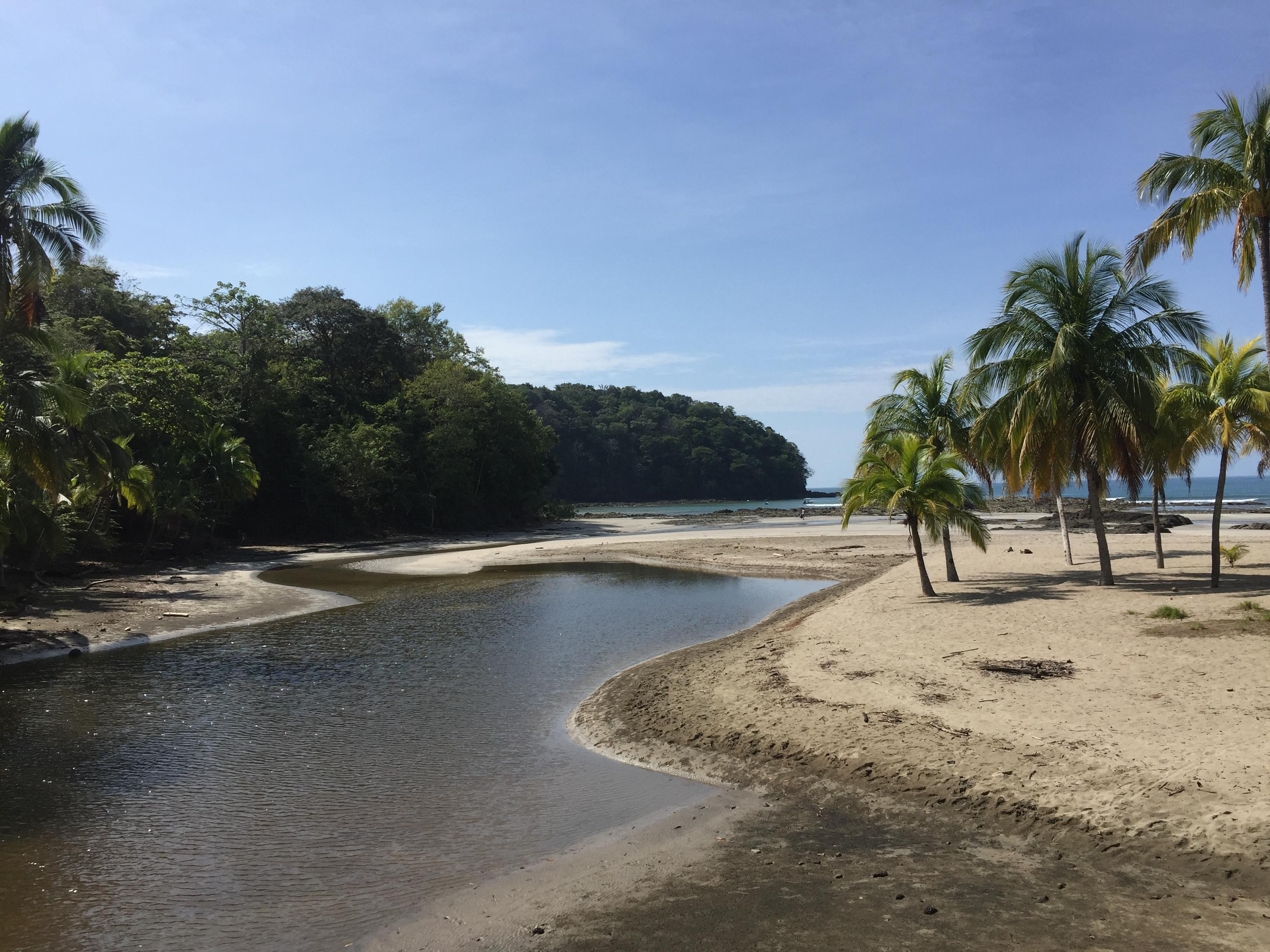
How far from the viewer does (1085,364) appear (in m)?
17.4

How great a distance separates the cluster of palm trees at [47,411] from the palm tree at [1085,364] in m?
20.3

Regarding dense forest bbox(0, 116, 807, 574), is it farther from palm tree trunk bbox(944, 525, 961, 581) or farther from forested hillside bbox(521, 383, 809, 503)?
forested hillside bbox(521, 383, 809, 503)

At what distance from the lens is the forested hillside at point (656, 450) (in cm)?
13588

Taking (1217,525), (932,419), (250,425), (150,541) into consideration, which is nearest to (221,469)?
(150,541)

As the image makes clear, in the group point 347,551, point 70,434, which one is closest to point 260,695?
point 70,434

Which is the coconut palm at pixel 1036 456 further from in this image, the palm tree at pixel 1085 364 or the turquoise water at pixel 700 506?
the turquoise water at pixel 700 506

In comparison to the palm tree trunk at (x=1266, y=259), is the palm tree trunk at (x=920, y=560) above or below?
below

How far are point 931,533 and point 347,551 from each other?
3427cm

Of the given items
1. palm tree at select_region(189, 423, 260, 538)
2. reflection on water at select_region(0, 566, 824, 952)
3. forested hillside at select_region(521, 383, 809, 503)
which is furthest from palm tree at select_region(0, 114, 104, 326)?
forested hillside at select_region(521, 383, 809, 503)

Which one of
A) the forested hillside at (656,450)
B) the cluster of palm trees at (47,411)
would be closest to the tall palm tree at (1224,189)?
the cluster of palm trees at (47,411)

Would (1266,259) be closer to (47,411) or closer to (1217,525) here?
(1217,525)

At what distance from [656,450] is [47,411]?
12730 cm

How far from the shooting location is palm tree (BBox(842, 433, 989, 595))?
59.5ft

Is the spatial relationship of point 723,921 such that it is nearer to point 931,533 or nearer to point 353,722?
point 353,722
